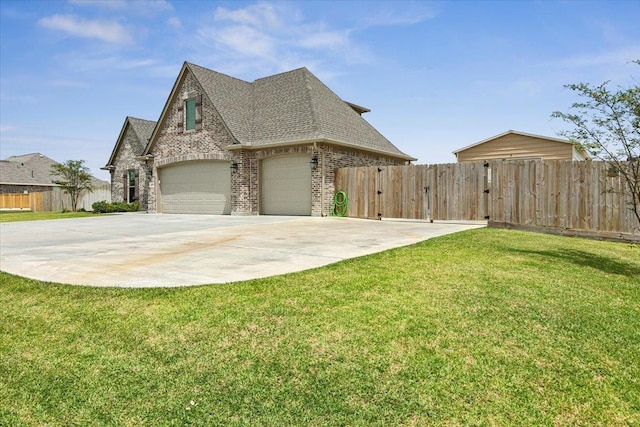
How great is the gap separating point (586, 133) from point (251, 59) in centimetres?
1493

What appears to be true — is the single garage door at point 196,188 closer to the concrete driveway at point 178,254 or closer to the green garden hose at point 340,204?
the green garden hose at point 340,204

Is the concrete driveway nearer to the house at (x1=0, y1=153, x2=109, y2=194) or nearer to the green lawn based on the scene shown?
the green lawn

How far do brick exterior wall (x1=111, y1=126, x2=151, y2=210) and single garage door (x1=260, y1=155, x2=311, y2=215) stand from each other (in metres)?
10.3

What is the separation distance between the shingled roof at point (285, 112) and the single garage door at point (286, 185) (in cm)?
99

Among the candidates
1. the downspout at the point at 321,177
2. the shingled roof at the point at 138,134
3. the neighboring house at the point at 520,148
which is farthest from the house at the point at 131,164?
the neighboring house at the point at 520,148

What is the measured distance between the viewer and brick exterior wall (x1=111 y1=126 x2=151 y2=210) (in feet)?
83.4

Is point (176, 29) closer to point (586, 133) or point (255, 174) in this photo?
point (255, 174)

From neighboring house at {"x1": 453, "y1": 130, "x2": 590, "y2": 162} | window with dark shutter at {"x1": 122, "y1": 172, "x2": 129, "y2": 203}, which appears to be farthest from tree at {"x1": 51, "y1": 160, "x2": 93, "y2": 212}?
neighboring house at {"x1": 453, "y1": 130, "x2": 590, "y2": 162}

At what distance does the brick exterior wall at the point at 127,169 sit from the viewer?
2542 cm

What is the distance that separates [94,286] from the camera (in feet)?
15.3

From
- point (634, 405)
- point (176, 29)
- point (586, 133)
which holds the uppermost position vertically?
point (176, 29)

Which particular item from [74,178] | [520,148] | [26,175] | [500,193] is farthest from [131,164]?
[26,175]

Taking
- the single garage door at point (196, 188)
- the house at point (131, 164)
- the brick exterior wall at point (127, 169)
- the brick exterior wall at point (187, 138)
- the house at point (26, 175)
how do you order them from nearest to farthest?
the brick exterior wall at point (187, 138) → the single garage door at point (196, 188) → the brick exterior wall at point (127, 169) → the house at point (131, 164) → the house at point (26, 175)

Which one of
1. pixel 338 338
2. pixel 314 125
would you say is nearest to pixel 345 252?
pixel 338 338
